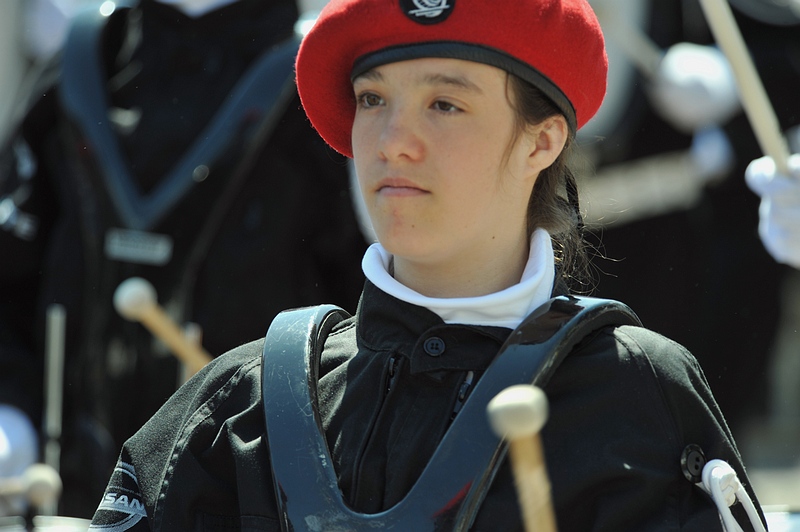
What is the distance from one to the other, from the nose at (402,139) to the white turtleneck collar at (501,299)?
0.56ft

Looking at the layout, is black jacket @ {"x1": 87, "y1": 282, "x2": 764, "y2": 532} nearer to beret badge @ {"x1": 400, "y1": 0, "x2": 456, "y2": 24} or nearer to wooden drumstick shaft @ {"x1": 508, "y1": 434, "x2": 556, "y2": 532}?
wooden drumstick shaft @ {"x1": 508, "y1": 434, "x2": 556, "y2": 532}

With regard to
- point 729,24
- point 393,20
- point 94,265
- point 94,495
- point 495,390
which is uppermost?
point 393,20

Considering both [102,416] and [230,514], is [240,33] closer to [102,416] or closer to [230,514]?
[102,416]

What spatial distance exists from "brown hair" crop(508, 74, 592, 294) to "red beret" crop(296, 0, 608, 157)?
19 millimetres

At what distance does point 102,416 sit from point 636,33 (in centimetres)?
220

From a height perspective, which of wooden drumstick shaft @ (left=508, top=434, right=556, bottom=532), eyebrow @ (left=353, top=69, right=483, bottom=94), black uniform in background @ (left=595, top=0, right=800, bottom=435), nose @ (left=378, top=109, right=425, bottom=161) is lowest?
black uniform in background @ (left=595, top=0, right=800, bottom=435)

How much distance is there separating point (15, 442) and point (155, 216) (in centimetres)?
64

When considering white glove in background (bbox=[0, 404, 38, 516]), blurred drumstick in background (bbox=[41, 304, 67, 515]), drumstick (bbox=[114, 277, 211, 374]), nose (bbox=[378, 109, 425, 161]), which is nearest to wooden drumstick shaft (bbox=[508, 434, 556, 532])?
nose (bbox=[378, 109, 425, 161])

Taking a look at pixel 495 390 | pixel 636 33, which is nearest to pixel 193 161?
pixel 636 33

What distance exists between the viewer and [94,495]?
11.7 feet

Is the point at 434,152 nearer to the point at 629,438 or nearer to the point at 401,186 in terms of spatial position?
the point at 401,186

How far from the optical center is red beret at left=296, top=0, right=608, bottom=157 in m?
1.65

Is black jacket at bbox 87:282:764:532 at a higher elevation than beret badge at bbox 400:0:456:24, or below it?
below

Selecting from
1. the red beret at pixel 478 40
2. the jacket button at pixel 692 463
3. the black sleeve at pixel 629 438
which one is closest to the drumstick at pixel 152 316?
the red beret at pixel 478 40
